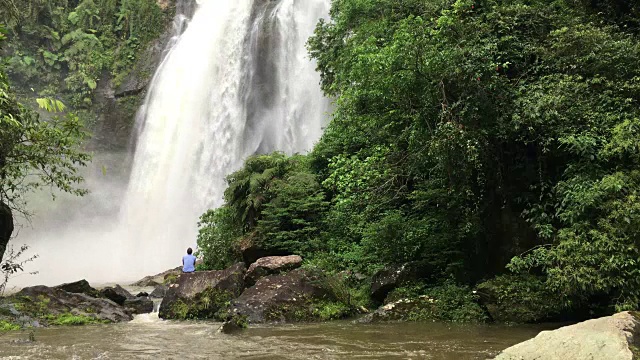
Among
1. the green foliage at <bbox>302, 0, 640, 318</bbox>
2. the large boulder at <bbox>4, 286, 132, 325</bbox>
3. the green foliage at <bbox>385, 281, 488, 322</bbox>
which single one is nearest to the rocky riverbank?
the large boulder at <bbox>4, 286, 132, 325</bbox>

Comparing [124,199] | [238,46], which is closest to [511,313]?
[238,46]

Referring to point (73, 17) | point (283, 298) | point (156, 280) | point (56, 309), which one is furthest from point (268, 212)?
point (73, 17)

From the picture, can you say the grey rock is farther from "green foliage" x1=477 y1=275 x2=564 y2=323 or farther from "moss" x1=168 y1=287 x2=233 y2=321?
"green foliage" x1=477 y1=275 x2=564 y2=323

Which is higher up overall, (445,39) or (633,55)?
(445,39)

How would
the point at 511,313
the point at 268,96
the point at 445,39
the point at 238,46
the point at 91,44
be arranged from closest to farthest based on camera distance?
1. the point at 511,313
2. the point at 445,39
3. the point at 268,96
4. the point at 238,46
5. the point at 91,44

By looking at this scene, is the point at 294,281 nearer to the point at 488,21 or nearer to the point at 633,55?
the point at 488,21

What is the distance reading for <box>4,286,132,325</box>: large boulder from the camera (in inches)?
392

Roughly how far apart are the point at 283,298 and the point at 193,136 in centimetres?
1834

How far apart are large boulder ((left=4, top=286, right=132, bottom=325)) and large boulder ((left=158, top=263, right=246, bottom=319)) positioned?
1.08 meters

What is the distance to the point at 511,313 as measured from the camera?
8.11 m

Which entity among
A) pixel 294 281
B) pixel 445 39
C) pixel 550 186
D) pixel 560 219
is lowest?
pixel 294 281

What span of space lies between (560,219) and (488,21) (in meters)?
4.18

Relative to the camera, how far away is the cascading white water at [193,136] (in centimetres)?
2377

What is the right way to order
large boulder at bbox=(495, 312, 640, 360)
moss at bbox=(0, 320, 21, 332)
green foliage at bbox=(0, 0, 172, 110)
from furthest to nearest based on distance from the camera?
1. green foliage at bbox=(0, 0, 172, 110)
2. moss at bbox=(0, 320, 21, 332)
3. large boulder at bbox=(495, 312, 640, 360)
